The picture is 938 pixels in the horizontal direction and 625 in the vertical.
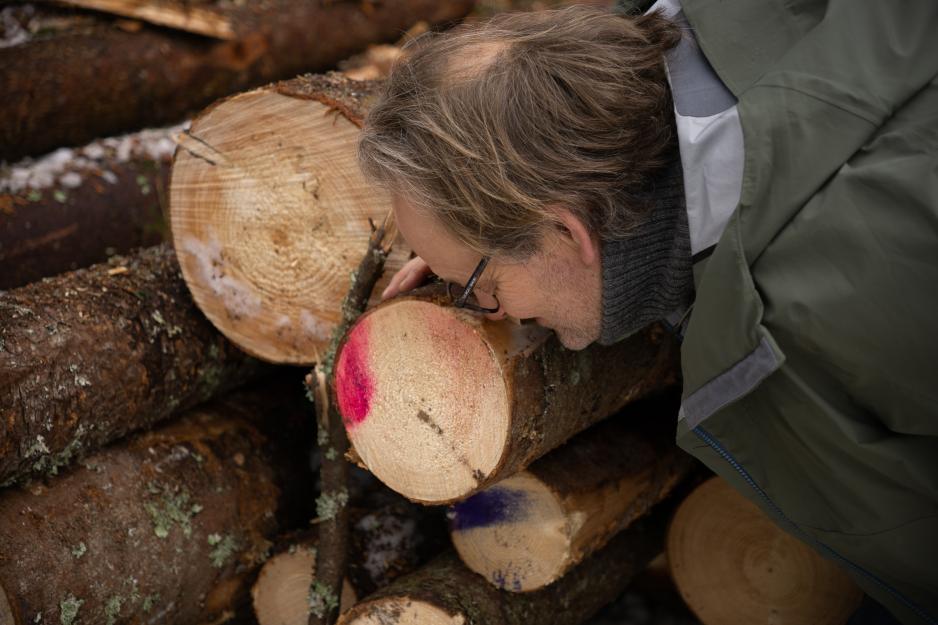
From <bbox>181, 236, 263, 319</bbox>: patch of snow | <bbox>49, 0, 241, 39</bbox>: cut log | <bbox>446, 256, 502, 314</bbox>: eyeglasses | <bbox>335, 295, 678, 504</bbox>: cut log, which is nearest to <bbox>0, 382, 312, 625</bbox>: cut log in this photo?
<bbox>181, 236, 263, 319</bbox>: patch of snow

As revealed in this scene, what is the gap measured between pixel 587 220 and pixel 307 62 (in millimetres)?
3366

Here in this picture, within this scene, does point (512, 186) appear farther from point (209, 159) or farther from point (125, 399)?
point (125, 399)

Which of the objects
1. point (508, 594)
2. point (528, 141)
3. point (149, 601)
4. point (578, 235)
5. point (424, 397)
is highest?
point (528, 141)

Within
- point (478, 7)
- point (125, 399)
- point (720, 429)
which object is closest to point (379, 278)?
point (125, 399)

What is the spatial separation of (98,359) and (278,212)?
0.57 meters

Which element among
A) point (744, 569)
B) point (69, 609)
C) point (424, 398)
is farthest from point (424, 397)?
point (744, 569)

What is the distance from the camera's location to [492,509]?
220 cm

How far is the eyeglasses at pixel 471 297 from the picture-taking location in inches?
68.1

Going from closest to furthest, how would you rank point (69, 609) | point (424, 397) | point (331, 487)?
point (424, 397) < point (69, 609) < point (331, 487)

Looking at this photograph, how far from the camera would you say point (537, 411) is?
74.4 inches

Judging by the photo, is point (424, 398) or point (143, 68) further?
point (143, 68)

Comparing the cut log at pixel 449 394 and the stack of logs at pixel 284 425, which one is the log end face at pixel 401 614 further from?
the cut log at pixel 449 394

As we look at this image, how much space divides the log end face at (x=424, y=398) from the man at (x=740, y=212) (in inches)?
4.9

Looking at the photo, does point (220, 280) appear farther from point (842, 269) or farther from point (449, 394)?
point (842, 269)
